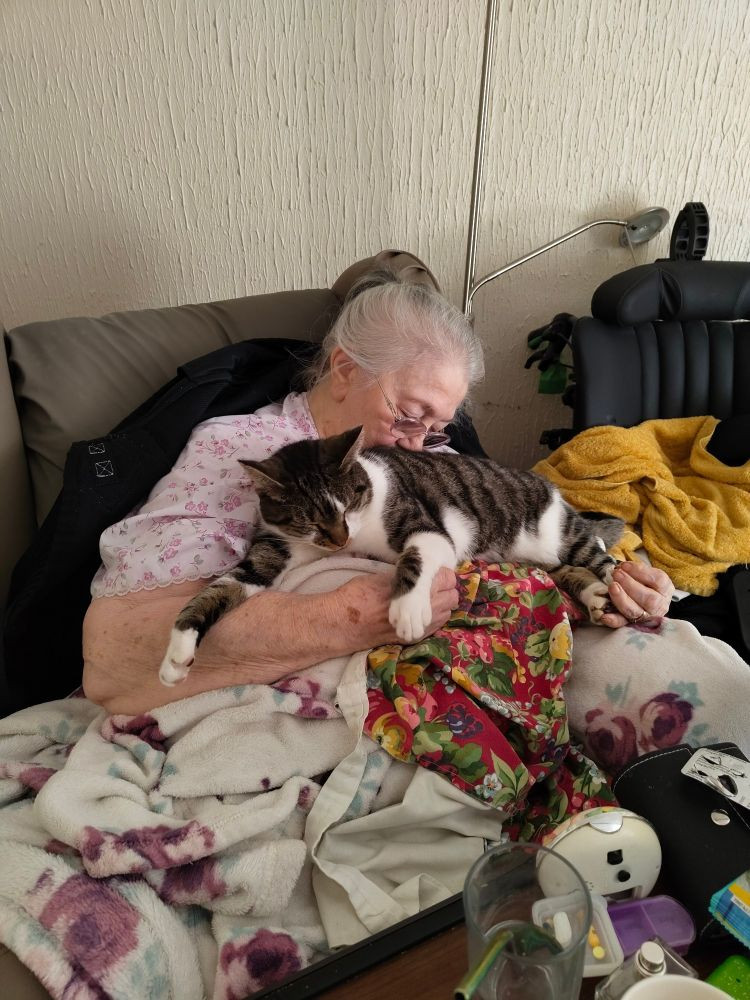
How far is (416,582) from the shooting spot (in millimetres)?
980

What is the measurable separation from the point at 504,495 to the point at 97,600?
848mm

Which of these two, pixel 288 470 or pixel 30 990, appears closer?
pixel 30 990

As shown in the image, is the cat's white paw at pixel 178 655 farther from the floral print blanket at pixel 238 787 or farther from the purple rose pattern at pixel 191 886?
the purple rose pattern at pixel 191 886

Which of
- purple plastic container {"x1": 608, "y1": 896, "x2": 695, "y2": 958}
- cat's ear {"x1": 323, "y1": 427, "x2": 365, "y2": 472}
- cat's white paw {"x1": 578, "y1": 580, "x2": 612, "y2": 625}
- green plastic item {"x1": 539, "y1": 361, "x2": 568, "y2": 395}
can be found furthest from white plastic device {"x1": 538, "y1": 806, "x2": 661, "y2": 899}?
green plastic item {"x1": 539, "y1": 361, "x2": 568, "y2": 395}

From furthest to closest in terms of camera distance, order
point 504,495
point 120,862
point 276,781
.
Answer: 1. point 504,495
2. point 276,781
3. point 120,862

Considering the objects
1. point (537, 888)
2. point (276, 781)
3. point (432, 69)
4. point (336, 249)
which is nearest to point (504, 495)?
point (276, 781)

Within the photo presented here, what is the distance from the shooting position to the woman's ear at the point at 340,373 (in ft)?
4.26

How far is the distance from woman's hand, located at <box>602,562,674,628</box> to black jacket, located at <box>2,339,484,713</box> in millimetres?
868

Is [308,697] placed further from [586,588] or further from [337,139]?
[337,139]

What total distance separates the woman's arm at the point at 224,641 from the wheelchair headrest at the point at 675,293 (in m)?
1.31

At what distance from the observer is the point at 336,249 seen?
1960 millimetres

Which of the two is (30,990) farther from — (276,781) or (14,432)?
(14,432)

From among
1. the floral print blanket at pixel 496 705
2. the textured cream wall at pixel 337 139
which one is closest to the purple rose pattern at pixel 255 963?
the floral print blanket at pixel 496 705

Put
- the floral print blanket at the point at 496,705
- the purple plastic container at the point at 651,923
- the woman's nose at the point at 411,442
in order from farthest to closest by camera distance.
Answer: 1. the woman's nose at the point at 411,442
2. the floral print blanket at the point at 496,705
3. the purple plastic container at the point at 651,923
